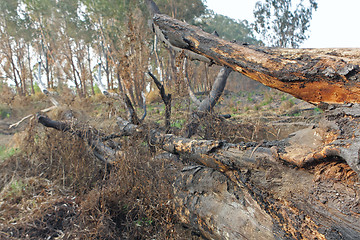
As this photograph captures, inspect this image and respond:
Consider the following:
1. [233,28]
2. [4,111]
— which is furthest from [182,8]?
[233,28]

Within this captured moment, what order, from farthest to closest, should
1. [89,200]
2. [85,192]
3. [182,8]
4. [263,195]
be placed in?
[182,8], [85,192], [89,200], [263,195]

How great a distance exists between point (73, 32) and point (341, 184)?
2299cm

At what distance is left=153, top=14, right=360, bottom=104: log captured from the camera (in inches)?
55.8

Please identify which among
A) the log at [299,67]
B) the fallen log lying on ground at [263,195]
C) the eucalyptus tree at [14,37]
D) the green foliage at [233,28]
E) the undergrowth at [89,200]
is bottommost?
the undergrowth at [89,200]

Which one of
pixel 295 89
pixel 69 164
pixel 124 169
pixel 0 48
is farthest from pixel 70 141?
pixel 0 48

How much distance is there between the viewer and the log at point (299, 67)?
1.42m

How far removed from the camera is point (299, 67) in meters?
1.53

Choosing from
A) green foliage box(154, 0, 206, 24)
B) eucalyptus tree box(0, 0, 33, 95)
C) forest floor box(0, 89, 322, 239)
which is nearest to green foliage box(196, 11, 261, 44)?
green foliage box(154, 0, 206, 24)

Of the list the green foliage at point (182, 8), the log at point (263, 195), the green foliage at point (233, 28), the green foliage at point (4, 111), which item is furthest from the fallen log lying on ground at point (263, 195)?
the green foliage at point (233, 28)

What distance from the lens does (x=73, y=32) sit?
798 inches

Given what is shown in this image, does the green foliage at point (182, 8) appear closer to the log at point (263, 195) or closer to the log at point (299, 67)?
the log at point (299, 67)

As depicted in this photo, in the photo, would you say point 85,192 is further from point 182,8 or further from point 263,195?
point 182,8

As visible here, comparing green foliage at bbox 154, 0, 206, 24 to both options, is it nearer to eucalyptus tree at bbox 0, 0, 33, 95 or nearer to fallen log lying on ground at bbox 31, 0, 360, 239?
eucalyptus tree at bbox 0, 0, 33, 95

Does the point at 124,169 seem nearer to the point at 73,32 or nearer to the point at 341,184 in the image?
the point at 341,184
